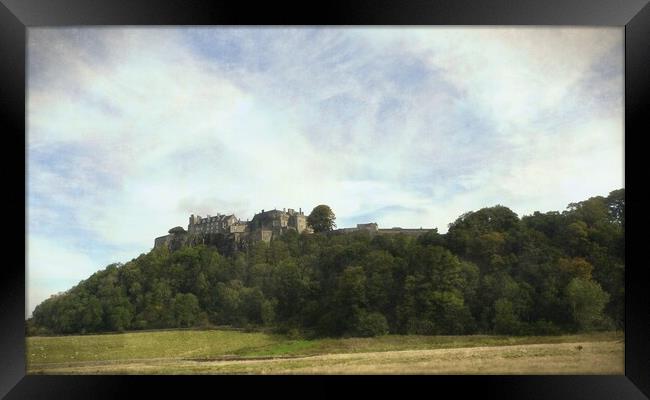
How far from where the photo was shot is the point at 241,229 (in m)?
5.98

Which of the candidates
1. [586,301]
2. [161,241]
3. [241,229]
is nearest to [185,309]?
[161,241]

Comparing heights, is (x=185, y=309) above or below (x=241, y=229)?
below

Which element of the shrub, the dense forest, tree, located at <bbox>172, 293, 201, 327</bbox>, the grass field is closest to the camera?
the grass field

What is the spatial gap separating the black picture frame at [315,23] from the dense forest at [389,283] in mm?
954

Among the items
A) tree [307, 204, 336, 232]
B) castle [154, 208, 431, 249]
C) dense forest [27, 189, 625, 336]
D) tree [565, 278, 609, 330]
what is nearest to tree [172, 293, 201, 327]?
dense forest [27, 189, 625, 336]

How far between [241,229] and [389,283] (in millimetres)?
2014

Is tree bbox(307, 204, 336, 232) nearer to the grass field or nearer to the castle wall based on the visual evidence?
the grass field

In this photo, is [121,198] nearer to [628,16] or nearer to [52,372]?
[52,372]

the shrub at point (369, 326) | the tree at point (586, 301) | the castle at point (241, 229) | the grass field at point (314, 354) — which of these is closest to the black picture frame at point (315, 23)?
the grass field at point (314, 354)

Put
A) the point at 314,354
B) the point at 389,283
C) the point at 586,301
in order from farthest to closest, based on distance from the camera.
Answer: the point at 389,283 → the point at 314,354 → the point at 586,301

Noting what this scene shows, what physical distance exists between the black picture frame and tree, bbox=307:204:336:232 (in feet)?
6.05

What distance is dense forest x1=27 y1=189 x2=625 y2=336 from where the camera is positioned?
18.7 feet

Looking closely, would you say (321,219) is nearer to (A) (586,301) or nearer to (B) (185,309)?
(B) (185,309)

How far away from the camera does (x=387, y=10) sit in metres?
4.25
